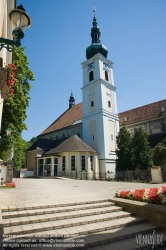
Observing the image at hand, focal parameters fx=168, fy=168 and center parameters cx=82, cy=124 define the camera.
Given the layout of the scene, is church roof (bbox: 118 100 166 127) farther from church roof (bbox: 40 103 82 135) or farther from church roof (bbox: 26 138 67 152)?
church roof (bbox: 26 138 67 152)

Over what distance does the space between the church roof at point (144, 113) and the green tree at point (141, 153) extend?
12672mm

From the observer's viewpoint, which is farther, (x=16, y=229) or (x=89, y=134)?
(x=89, y=134)

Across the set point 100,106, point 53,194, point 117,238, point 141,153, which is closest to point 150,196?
point 117,238

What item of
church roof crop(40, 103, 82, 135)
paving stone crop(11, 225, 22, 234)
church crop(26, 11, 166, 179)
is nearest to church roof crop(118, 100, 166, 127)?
church crop(26, 11, 166, 179)

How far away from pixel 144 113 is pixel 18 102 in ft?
98.1

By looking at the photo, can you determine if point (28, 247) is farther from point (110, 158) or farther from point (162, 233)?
point (110, 158)

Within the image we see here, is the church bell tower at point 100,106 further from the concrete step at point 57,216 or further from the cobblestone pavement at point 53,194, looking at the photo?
the concrete step at point 57,216

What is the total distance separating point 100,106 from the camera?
32562mm

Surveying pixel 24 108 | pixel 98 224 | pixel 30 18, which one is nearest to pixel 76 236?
pixel 98 224

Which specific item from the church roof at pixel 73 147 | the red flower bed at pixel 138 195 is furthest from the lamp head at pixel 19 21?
the church roof at pixel 73 147

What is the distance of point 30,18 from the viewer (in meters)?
3.92

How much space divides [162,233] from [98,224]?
171cm

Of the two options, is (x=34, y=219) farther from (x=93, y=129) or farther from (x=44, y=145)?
(x=44, y=145)

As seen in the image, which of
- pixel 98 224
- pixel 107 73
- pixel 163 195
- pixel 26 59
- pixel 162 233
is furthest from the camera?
pixel 107 73
